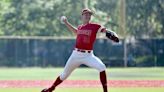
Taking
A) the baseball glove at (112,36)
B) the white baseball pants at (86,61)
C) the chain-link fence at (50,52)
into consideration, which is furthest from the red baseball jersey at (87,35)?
the chain-link fence at (50,52)

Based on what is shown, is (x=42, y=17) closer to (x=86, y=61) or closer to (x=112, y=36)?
(x=86, y=61)

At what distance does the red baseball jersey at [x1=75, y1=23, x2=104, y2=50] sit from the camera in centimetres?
1273

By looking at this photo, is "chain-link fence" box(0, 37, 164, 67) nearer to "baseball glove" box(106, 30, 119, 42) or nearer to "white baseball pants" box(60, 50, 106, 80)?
"white baseball pants" box(60, 50, 106, 80)

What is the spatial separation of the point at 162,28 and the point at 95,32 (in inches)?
1921

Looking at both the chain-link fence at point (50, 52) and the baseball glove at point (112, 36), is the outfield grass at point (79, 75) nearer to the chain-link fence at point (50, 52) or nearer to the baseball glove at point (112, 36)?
the chain-link fence at point (50, 52)

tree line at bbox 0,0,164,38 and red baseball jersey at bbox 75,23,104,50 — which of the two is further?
tree line at bbox 0,0,164,38

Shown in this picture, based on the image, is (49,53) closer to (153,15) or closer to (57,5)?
(57,5)

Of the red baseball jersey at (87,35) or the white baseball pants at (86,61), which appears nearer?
the white baseball pants at (86,61)

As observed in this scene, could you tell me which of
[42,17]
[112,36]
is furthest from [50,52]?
[112,36]

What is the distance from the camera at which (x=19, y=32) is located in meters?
55.0

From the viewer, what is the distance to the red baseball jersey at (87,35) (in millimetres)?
12734

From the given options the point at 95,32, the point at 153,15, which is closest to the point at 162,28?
the point at 153,15

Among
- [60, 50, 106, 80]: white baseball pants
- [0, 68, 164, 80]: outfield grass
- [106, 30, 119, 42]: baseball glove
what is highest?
[106, 30, 119, 42]: baseball glove

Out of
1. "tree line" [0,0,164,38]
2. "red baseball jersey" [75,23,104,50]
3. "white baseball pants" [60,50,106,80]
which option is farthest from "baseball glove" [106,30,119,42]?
"tree line" [0,0,164,38]
